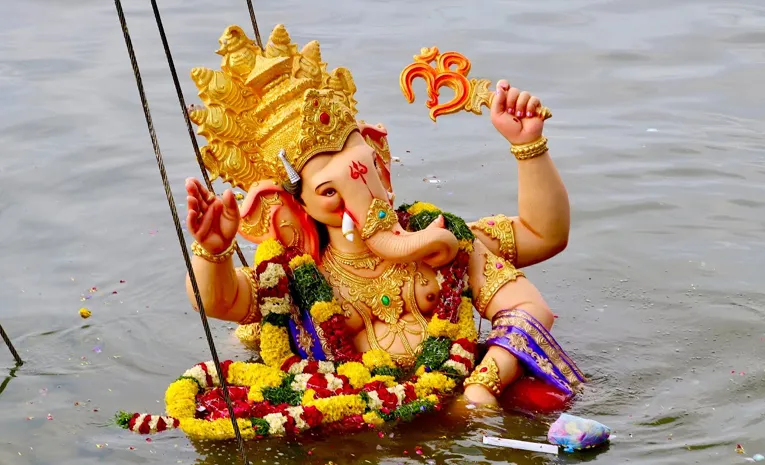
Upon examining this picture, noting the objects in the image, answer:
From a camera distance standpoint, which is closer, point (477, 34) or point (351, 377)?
point (351, 377)

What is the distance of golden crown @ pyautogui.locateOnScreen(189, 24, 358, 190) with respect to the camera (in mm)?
4195

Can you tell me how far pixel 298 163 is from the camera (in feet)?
13.8

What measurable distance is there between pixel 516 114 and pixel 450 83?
0.29 m

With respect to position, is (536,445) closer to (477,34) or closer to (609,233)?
(609,233)

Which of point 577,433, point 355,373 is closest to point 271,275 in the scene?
point 355,373

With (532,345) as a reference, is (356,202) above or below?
above

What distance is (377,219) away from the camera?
13.8ft

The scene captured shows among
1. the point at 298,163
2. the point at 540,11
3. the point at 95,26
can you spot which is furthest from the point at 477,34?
the point at 298,163

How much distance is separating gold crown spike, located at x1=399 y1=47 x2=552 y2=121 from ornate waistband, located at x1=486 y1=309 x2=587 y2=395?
2.22 feet

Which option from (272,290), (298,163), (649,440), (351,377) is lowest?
(649,440)

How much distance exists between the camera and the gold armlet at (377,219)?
13.8 ft

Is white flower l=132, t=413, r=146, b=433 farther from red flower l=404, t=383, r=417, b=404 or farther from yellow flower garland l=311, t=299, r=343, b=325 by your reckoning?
red flower l=404, t=383, r=417, b=404

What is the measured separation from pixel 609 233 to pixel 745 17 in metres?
3.81

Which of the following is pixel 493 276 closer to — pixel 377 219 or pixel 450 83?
pixel 377 219
